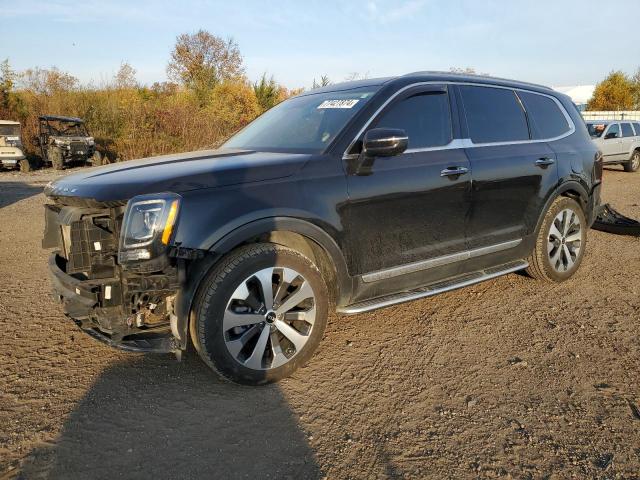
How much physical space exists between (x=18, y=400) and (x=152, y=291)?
110cm

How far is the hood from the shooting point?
8.60ft

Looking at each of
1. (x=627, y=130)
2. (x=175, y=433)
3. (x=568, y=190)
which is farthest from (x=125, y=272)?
(x=627, y=130)

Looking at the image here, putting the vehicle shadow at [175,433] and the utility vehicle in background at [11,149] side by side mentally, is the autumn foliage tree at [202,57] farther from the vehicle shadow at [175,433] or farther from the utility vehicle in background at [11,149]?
the vehicle shadow at [175,433]

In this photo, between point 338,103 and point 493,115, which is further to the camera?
point 493,115

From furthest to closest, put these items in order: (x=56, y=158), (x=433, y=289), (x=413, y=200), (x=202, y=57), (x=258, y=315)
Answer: (x=202, y=57)
(x=56, y=158)
(x=433, y=289)
(x=413, y=200)
(x=258, y=315)

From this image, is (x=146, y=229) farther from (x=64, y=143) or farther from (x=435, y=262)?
(x=64, y=143)

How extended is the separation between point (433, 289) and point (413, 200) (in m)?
0.69

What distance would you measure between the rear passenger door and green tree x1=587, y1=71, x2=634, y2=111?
58.2 meters

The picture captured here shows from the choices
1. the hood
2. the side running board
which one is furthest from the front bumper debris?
the hood

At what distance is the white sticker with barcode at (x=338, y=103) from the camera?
3508 mm

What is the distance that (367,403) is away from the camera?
2.75 meters

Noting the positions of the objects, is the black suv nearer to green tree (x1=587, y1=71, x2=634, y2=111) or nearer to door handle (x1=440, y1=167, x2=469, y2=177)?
door handle (x1=440, y1=167, x2=469, y2=177)

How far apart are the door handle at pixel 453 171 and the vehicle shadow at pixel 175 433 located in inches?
75.8

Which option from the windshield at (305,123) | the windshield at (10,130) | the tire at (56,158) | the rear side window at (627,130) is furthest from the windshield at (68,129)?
the rear side window at (627,130)
